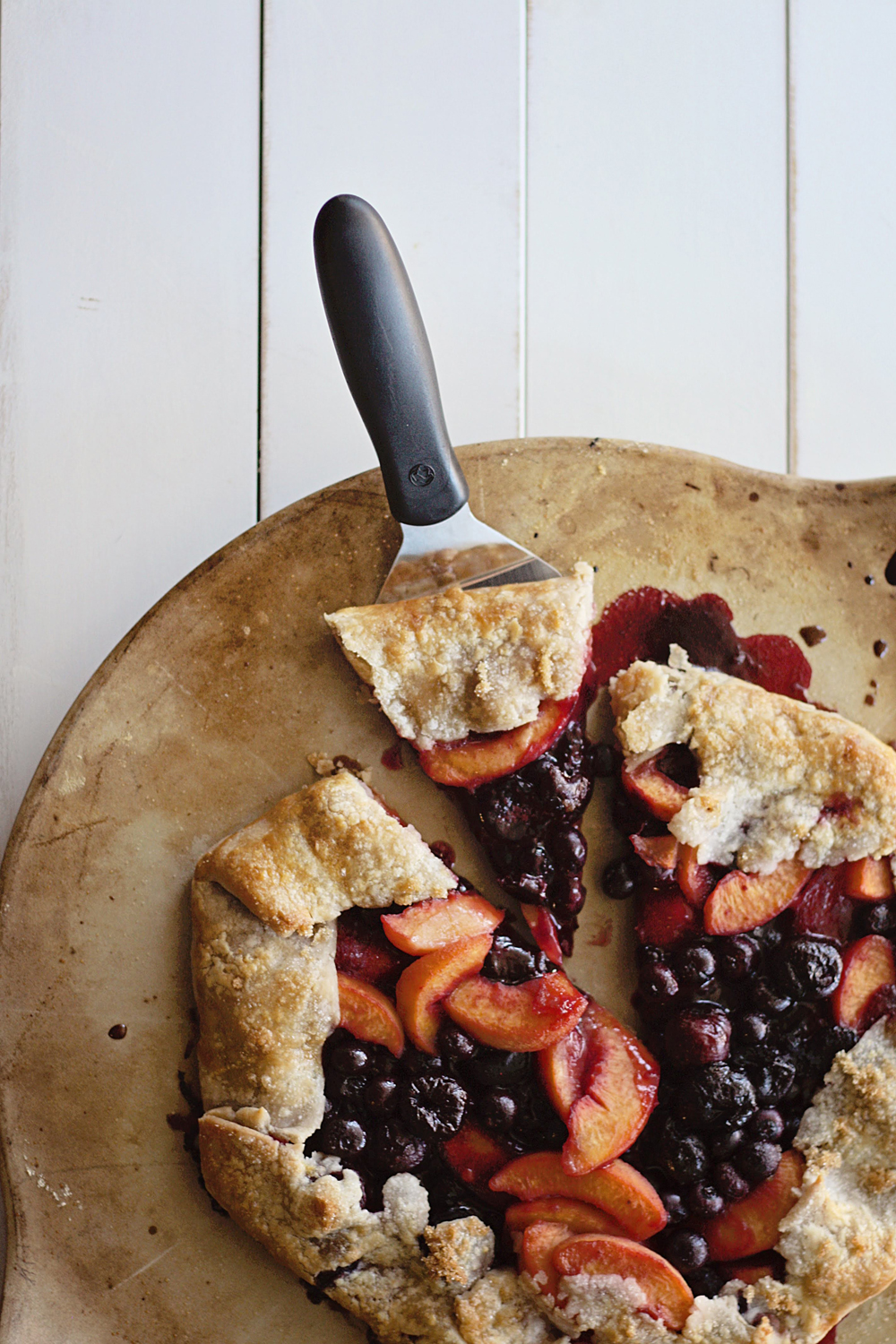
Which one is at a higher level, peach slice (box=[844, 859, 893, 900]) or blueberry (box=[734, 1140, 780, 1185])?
peach slice (box=[844, 859, 893, 900])

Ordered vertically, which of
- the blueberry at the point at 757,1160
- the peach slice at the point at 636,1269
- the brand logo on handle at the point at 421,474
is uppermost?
the brand logo on handle at the point at 421,474

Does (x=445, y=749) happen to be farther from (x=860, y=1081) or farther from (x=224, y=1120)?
(x=860, y=1081)

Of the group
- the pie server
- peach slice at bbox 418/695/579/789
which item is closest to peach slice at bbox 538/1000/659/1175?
peach slice at bbox 418/695/579/789

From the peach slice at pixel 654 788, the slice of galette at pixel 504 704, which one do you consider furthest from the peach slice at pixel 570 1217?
the peach slice at pixel 654 788

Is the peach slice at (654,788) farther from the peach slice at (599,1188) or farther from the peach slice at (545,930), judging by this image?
the peach slice at (599,1188)

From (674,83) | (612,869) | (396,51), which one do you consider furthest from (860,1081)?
(396,51)

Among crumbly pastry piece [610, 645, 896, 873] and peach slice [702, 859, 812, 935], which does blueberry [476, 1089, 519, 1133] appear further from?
crumbly pastry piece [610, 645, 896, 873]

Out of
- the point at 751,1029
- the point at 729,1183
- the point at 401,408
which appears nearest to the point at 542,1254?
the point at 729,1183
